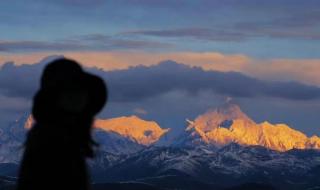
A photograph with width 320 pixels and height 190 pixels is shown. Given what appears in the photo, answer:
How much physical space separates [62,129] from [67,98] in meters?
0.40

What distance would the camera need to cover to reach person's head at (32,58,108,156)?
1048 centimetres

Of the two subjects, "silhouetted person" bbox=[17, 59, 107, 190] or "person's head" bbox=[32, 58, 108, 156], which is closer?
Answer: "silhouetted person" bbox=[17, 59, 107, 190]

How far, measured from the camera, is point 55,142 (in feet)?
33.5

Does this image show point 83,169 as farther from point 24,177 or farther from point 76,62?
point 76,62

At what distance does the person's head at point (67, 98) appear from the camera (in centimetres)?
1048

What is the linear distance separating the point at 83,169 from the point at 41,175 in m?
0.58

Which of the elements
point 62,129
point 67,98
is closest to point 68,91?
point 67,98

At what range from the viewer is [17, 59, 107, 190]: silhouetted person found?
33.0 feet

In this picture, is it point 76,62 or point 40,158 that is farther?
point 76,62

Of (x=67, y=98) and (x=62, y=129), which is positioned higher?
(x=67, y=98)

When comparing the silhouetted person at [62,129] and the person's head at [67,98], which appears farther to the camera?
the person's head at [67,98]

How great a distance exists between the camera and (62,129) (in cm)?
1041

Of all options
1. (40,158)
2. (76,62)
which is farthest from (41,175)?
(76,62)

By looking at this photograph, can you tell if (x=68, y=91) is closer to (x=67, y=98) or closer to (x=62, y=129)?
(x=67, y=98)
